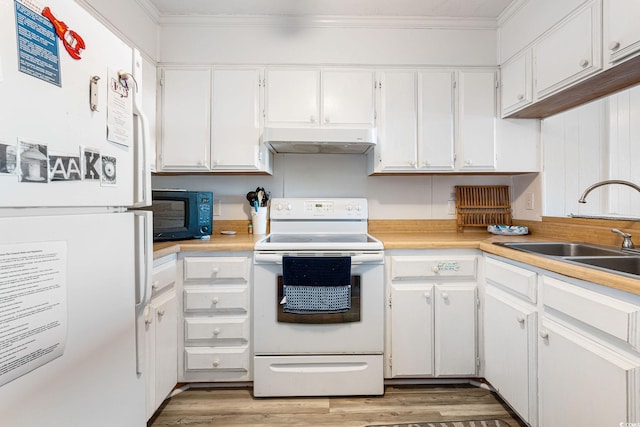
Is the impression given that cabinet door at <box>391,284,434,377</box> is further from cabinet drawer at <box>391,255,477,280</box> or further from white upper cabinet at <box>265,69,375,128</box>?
white upper cabinet at <box>265,69,375,128</box>

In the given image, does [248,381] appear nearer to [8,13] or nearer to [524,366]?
[524,366]

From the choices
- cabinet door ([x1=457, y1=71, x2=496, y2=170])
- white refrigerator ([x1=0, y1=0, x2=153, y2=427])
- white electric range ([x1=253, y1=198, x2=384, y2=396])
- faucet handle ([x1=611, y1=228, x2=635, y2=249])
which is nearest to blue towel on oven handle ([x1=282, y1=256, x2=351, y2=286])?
white electric range ([x1=253, y1=198, x2=384, y2=396])

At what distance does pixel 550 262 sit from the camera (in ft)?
4.13

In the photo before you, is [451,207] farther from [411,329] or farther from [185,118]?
[185,118]

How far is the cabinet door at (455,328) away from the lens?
5.95 feet

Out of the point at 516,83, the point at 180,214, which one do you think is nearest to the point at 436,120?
the point at 516,83

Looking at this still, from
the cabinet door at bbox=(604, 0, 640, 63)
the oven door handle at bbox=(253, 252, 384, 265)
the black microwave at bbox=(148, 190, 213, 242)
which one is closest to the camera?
the cabinet door at bbox=(604, 0, 640, 63)

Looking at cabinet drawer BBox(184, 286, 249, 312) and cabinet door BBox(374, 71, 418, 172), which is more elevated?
cabinet door BBox(374, 71, 418, 172)

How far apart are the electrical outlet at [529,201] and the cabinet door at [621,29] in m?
1.11

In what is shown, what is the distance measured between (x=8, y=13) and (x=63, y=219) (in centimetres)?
38

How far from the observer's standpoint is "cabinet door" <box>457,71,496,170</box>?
2.11 m

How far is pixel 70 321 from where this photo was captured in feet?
2.07

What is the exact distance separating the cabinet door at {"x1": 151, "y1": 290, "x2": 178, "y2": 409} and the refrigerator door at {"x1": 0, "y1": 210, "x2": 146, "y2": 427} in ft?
2.54

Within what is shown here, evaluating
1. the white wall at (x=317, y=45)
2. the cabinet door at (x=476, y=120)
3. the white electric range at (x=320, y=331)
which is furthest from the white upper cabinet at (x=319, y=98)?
the white electric range at (x=320, y=331)
